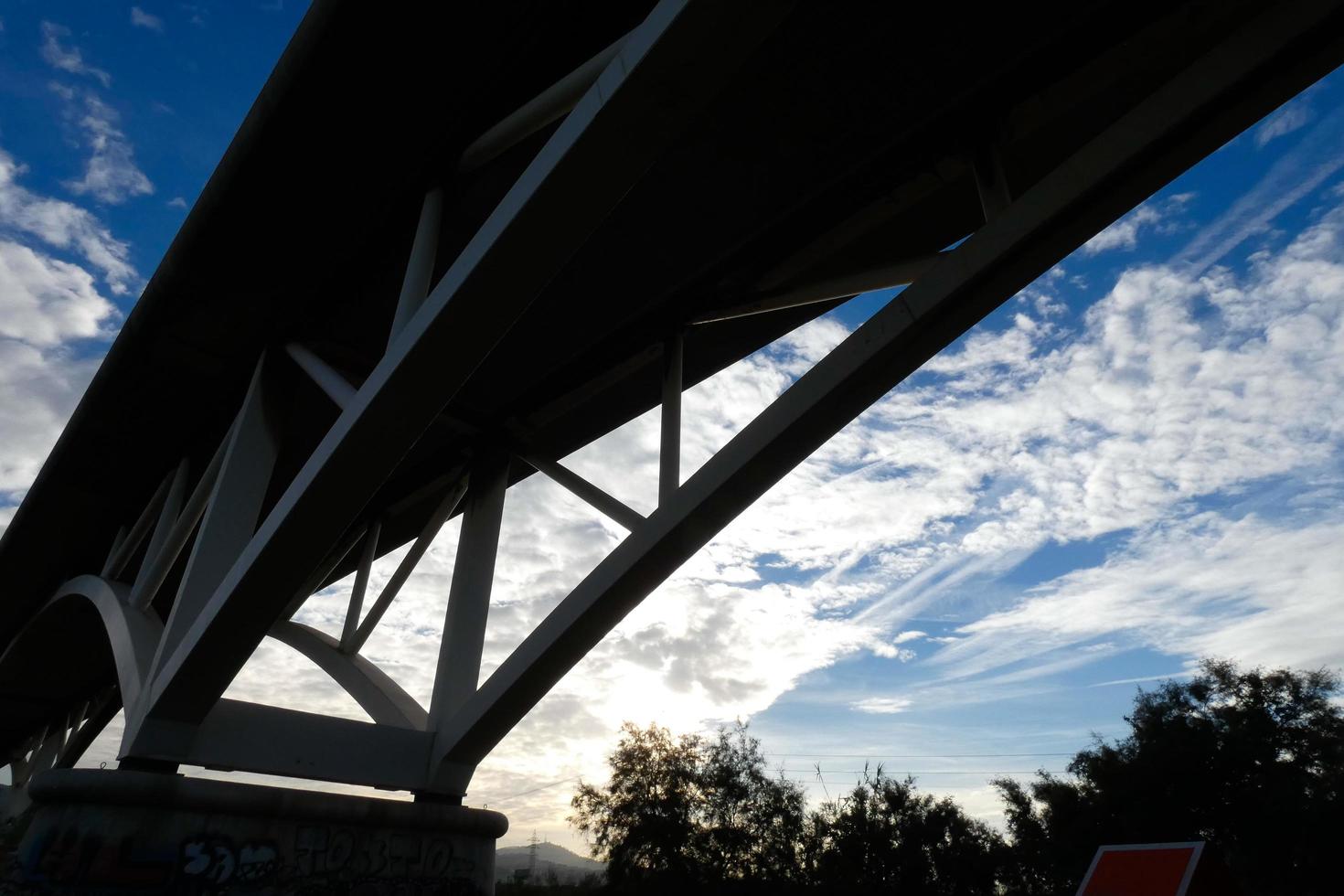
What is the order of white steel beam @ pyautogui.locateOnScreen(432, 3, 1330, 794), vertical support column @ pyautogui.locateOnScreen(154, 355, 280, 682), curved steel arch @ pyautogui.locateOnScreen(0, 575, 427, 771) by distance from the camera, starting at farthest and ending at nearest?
curved steel arch @ pyautogui.locateOnScreen(0, 575, 427, 771)
vertical support column @ pyautogui.locateOnScreen(154, 355, 280, 682)
white steel beam @ pyautogui.locateOnScreen(432, 3, 1330, 794)

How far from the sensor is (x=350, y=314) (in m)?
8.57

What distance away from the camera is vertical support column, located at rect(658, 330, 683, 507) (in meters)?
7.11

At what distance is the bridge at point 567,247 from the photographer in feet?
15.6

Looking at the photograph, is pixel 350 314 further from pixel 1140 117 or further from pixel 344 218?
pixel 1140 117

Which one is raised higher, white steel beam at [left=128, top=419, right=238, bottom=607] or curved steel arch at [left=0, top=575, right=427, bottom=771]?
white steel beam at [left=128, top=419, right=238, bottom=607]

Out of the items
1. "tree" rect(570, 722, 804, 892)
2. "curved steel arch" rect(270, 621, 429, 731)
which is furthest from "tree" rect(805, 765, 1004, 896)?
"curved steel arch" rect(270, 621, 429, 731)

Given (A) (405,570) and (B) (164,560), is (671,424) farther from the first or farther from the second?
(B) (164,560)

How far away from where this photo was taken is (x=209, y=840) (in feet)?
22.4

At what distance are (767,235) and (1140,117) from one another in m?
2.98

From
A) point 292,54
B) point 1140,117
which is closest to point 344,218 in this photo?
point 292,54

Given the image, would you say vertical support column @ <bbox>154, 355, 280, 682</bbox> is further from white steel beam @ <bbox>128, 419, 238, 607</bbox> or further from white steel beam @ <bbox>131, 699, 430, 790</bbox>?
white steel beam @ <bbox>128, 419, 238, 607</bbox>

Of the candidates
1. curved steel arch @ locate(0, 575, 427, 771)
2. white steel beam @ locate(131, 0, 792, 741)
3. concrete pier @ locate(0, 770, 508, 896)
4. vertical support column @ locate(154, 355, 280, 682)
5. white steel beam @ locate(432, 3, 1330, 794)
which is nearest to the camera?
white steel beam @ locate(131, 0, 792, 741)

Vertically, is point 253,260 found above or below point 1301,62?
above

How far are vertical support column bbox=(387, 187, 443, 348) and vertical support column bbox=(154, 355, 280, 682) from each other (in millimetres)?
3021
